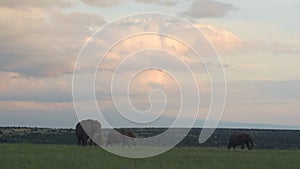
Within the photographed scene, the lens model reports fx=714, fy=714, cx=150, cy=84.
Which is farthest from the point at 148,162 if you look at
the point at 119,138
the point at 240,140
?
the point at 240,140

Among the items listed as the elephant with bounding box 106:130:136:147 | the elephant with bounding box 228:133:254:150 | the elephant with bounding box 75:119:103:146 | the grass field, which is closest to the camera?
the grass field

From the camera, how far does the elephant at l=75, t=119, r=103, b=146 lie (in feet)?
168

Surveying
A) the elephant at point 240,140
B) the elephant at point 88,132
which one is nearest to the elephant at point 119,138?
the elephant at point 88,132

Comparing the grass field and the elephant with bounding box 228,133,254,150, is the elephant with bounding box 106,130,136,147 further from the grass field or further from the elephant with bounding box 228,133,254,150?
the grass field

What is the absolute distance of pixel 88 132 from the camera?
5119 cm

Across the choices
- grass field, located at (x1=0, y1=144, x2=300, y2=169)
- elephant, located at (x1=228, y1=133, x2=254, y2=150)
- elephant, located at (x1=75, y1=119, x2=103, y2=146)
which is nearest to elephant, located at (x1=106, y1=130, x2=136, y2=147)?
elephant, located at (x1=75, y1=119, x2=103, y2=146)

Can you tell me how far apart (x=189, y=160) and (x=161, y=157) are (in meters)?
2.30

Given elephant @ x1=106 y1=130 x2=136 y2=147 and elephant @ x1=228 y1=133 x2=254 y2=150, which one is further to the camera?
elephant @ x1=228 y1=133 x2=254 y2=150

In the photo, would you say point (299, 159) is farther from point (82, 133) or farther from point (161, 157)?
point (82, 133)

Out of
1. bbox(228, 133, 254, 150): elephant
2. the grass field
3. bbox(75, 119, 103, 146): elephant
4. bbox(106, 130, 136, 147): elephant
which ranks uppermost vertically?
the grass field

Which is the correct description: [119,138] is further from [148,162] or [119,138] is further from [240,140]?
[148,162]

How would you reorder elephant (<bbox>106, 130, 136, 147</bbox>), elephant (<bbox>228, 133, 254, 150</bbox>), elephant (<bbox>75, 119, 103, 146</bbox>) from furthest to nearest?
elephant (<bbox>228, 133, 254, 150</bbox>) < elephant (<bbox>106, 130, 136, 147</bbox>) < elephant (<bbox>75, 119, 103, 146</bbox>)

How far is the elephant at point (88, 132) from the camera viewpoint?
51156 millimetres

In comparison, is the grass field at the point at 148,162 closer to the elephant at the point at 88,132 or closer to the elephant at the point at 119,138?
the elephant at the point at 88,132
